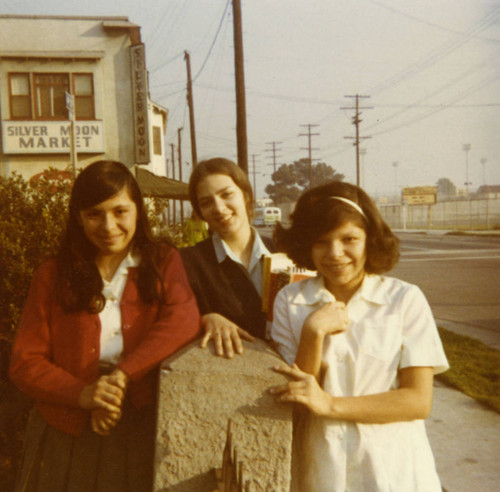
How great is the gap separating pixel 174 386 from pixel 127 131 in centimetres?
1793

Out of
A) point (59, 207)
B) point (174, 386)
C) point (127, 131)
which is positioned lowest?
point (174, 386)

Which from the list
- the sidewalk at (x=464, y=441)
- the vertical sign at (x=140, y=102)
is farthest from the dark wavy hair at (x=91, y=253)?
the vertical sign at (x=140, y=102)

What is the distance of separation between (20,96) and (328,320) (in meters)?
19.6

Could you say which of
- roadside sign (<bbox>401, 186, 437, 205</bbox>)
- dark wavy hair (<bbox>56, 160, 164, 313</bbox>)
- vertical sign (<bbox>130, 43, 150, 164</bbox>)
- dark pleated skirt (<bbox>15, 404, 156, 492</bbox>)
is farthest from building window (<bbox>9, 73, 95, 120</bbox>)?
roadside sign (<bbox>401, 186, 437, 205</bbox>)

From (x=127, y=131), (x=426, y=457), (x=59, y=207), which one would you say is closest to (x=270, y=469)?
(x=426, y=457)

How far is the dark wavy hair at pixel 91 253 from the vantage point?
1.96 m

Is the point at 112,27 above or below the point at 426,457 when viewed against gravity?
above

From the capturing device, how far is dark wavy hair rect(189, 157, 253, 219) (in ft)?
8.00

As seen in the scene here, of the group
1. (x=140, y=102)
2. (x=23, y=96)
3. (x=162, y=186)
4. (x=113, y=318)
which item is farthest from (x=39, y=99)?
(x=113, y=318)

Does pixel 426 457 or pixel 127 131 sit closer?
pixel 426 457

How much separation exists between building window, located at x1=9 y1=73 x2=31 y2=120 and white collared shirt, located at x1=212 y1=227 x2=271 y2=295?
18419 mm

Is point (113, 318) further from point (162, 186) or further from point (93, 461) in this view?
point (162, 186)

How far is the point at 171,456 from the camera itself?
5.42ft

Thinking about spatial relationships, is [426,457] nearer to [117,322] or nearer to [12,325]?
[117,322]
